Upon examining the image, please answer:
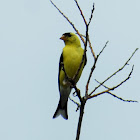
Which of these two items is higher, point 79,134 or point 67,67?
point 67,67

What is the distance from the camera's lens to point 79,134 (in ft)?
8.41

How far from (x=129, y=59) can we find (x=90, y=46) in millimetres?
461

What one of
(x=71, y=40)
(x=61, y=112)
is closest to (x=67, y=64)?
(x=71, y=40)

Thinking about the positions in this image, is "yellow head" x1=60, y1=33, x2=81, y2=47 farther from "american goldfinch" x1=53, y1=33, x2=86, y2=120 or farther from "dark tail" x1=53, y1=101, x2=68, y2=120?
"dark tail" x1=53, y1=101, x2=68, y2=120

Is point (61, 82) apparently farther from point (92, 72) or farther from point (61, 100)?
point (92, 72)

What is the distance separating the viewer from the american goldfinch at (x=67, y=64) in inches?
217

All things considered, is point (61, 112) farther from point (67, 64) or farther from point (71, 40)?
point (71, 40)

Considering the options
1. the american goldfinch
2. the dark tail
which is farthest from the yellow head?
the dark tail

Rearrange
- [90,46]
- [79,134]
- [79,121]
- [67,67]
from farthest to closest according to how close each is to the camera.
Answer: [67,67]
[90,46]
[79,121]
[79,134]

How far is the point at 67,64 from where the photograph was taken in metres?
5.53

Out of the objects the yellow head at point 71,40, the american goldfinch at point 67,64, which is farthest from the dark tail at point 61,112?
the yellow head at point 71,40

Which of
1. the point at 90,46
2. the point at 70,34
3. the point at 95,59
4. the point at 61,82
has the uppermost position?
the point at 70,34

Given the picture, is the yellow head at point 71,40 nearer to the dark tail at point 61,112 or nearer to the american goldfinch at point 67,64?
the american goldfinch at point 67,64

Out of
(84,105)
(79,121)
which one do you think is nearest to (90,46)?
(84,105)
